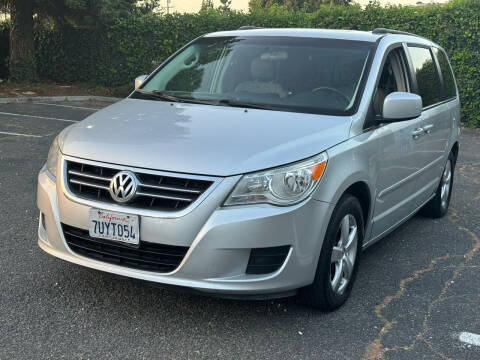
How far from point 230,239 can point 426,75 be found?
10.6ft

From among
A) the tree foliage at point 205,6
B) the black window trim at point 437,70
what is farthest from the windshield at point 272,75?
the tree foliage at point 205,6

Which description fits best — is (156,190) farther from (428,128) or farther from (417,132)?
(428,128)

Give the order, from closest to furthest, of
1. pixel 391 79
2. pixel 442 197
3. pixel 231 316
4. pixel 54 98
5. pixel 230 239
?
1. pixel 230 239
2. pixel 231 316
3. pixel 391 79
4. pixel 442 197
5. pixel 54 98

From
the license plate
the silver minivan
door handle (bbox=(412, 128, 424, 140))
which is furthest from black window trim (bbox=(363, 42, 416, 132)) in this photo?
the license plate

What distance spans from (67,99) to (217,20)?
16.0 ft

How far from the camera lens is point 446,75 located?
250 inches

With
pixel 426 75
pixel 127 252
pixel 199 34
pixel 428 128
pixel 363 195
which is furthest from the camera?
pixel 199 34

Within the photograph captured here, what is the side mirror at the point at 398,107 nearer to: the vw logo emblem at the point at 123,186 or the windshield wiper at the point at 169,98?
the windshield wiper at the point at 169,98

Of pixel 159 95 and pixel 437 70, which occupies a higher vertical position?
pixel 437 70

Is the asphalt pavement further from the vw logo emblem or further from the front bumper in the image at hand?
the vw logo emblem

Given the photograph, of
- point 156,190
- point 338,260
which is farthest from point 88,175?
point 338,260

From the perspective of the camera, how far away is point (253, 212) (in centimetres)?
321

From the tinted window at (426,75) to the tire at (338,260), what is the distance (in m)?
1.81

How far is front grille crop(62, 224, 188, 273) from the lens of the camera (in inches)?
130
